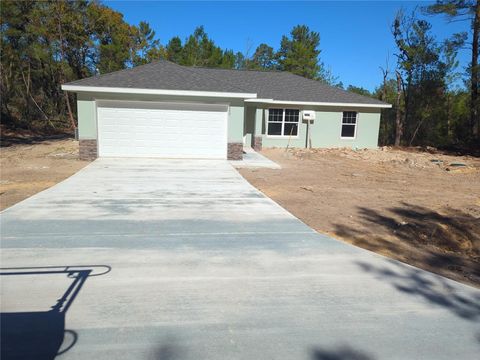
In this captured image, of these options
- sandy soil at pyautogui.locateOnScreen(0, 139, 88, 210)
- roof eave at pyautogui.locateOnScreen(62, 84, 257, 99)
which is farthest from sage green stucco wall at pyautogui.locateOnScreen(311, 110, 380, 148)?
sandy soil at pyautogui.locateOnScreen(0, 139, 88, 210)

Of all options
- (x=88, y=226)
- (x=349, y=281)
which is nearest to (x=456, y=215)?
(x=349, y=281)

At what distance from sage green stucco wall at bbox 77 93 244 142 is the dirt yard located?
236 cm

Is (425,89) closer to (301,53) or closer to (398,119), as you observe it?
(398,119)

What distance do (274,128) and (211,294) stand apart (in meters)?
16.5

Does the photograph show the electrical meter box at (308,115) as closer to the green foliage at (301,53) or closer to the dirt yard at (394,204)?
the dirt yard at (394,204)

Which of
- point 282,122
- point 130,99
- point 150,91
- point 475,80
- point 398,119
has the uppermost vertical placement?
point 475,80

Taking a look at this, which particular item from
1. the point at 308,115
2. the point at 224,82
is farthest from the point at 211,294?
the point at 308,115

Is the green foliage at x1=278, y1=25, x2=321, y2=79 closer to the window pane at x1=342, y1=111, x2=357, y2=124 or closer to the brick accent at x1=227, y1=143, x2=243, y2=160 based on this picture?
the window pane at x1=342, y1=111, x2=357, y2=124

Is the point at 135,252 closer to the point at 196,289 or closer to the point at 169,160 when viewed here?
the point at 196,289

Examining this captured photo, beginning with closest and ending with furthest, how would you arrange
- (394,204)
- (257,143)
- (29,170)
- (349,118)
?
(394,204) < (29,170) < (257,143) < (349,118)

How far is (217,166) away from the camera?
13055mm

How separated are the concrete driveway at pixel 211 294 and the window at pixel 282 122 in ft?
44.0

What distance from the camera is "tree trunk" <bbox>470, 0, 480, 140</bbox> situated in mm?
20719

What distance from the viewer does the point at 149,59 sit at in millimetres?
36938
